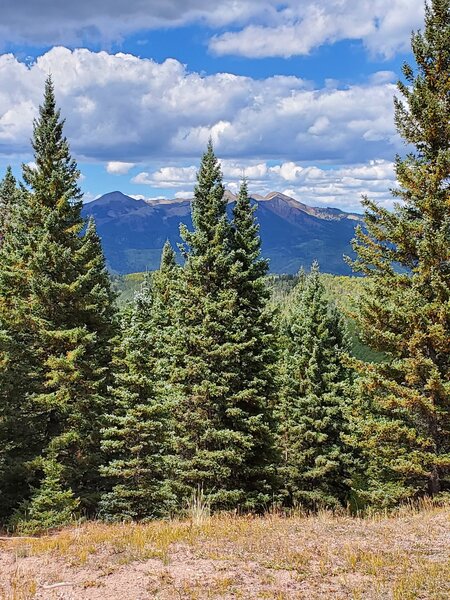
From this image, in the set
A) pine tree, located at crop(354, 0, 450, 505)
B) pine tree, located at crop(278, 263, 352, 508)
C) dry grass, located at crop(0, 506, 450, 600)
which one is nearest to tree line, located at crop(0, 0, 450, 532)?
pine tree, located at crop(354, 0, 450, 505)

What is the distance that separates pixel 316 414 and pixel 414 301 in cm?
1520

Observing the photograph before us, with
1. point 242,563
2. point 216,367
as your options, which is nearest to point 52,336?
point 216,367

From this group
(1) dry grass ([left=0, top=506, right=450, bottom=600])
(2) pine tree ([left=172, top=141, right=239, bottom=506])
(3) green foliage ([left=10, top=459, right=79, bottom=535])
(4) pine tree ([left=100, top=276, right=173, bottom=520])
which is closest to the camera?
(1) dry grass ([left=0, top=506, right=450, bottom=600])

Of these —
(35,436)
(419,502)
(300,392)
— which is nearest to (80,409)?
(35,436)

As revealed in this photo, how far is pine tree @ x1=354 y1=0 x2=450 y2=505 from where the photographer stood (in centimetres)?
1337

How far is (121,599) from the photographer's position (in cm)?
691

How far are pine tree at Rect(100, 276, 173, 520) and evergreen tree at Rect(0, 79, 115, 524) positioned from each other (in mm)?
1628

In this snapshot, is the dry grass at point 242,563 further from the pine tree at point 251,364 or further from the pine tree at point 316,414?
Answer: the pine tree at point 316,414

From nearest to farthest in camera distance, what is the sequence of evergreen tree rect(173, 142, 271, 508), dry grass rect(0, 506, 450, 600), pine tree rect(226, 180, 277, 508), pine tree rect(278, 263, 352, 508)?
dry grass rect(0, 506, 450, 600) < evergreen tree rect(173, 142, 271, 508) < pine tree rect(226, 180, 277, 508) < pine tree rect(278, 263, 352, 508)

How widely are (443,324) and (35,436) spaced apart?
15.8 meters

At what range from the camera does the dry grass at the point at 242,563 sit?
23.0 feet

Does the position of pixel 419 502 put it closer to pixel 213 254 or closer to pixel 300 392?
pixel 213 254

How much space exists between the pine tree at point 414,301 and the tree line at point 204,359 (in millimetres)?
47

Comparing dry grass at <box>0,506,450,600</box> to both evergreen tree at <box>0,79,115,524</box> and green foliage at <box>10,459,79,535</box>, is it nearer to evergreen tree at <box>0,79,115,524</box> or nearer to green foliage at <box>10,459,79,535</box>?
green foliage at <box>10,459,79,535</box>
